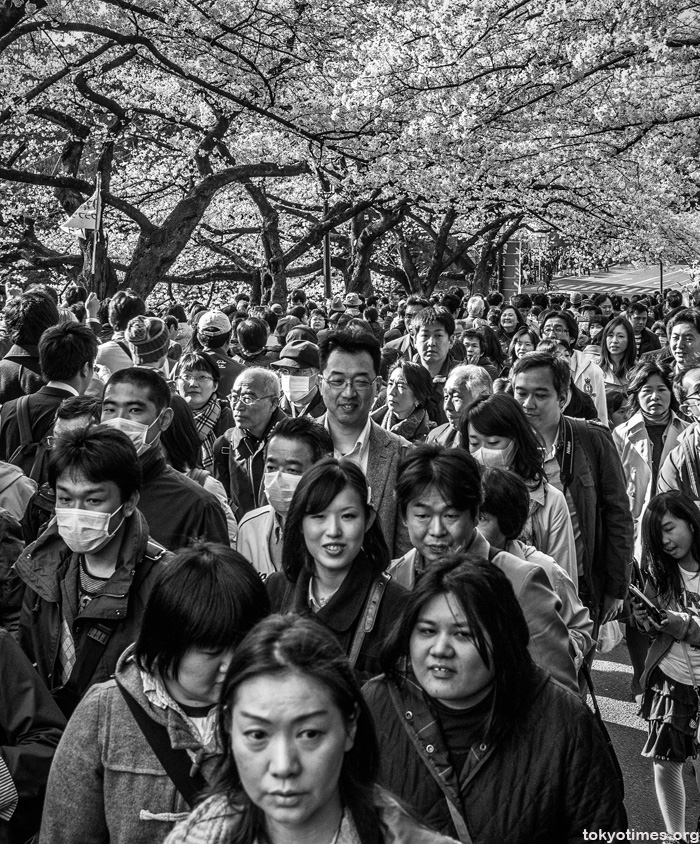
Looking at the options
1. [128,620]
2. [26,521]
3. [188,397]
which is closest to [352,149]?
[188,397]

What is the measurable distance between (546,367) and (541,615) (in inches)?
84.6

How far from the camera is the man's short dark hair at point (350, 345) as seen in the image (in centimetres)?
510

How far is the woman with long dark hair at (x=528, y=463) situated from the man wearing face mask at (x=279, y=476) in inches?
28.1

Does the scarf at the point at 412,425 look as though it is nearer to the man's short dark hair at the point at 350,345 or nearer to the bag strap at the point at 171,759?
the man's short dark hair at the point at 350,345

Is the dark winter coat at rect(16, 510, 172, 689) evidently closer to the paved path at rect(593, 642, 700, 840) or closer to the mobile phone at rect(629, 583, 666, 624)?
the mobile phone at rect(629, 583, 666, 624)

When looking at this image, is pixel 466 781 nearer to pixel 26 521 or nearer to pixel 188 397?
pixel 26 521

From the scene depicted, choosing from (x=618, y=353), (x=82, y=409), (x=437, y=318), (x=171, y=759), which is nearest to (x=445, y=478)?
(x=171, y=759)

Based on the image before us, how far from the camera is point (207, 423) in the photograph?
689 cm

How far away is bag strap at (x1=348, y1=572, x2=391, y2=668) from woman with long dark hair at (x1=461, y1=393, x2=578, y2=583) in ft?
4.13

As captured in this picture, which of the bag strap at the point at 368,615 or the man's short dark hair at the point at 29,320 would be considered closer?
the bag strap at the point at 368,615

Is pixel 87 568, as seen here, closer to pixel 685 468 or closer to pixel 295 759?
pixel 295 759

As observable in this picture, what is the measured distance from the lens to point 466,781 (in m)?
2.56

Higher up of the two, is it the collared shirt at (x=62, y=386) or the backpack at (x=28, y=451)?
the collared shirt at (x=62, y=386)

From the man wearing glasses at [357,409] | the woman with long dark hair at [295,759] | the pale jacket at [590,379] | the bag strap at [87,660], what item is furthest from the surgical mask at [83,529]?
the pale jacket at [590,379]
